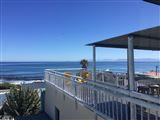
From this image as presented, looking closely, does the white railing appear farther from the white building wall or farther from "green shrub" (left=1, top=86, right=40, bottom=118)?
"green shrub" (left=1, top=86, right=40, bottom=118)

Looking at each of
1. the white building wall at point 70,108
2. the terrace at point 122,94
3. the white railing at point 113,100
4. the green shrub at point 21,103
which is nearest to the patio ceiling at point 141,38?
the terrace at point 122,94

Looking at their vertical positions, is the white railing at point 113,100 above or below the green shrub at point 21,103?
above

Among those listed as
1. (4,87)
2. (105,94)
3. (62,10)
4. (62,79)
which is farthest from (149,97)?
(62,10)

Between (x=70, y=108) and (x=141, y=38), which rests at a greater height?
(x=141, y=38)

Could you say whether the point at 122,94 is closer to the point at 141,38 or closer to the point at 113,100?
the point at 113,100

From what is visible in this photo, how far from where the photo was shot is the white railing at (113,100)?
4125mm

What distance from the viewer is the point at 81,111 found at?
24.4 feet

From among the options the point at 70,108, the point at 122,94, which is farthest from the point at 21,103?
the point at 122,94

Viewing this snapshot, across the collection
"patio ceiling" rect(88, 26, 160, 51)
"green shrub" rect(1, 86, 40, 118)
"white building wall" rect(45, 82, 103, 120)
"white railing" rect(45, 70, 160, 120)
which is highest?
"patio ceiling" rect(88, 26, 160, 51)

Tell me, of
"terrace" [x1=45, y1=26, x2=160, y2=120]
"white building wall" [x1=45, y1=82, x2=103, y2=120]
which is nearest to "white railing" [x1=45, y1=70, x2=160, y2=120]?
"terrace" [x1=45, y1=26, x2=160, y2=120]

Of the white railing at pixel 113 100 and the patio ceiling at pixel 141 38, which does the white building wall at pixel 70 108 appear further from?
the patio ceiling at pixel 141 38

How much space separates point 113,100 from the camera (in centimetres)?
532

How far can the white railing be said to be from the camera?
4.12 meters

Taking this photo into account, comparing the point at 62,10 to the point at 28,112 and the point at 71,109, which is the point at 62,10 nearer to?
the point at 28,112
